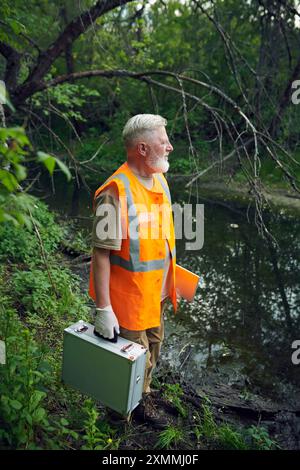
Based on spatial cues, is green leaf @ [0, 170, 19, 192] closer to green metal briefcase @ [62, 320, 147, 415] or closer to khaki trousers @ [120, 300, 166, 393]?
green metal briefcase @ [62, 320, 147, 415]

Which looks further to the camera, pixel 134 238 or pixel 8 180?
pixel 134 238

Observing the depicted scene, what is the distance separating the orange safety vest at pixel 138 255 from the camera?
7.20 ft

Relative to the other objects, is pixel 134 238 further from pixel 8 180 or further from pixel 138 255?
pixel 8 180

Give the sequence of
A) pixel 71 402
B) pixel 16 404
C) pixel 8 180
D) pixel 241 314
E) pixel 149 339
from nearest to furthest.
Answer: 1. pixel 8 180
2. pixel 16 404
3. pixel 71 402
4. pixel 149 339
5. pixel 241 314

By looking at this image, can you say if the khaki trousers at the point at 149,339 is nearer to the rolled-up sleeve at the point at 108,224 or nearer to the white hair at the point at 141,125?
the rolled-up sleeve at the point at 108,224

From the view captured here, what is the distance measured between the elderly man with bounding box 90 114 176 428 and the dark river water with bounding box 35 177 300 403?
1021 mm

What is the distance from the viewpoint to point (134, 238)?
221 centimetres

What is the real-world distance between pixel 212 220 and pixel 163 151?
6666 millimetres

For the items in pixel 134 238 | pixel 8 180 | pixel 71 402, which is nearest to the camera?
pixel 8 180

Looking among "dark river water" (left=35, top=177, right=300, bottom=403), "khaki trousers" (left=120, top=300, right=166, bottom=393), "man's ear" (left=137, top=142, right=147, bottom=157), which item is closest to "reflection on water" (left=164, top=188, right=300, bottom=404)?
"dark river water" (left=35, top=177, right=300, bottom=403)

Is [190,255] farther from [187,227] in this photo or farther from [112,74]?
[112,74]

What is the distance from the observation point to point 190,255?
6.73 meters

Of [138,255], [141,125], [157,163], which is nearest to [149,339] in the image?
[138,255]

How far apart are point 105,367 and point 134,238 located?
28.3 inches
